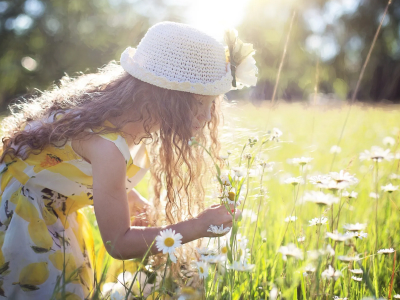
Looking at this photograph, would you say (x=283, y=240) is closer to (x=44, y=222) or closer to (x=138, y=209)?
(x=138, y=209)

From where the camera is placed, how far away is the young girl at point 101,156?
54.9 inches

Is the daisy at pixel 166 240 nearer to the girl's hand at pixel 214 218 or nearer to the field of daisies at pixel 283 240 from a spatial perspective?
the field of daisies at pixel 283 240

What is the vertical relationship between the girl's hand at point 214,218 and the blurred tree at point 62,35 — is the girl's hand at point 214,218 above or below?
below

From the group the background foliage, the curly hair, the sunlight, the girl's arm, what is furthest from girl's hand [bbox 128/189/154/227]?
the background foliage

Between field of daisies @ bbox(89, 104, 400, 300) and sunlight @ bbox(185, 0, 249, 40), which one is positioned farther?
sunlight @ bbox(185, 0, 249, 40)

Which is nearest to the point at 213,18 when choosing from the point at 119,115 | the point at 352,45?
the point at 119,115

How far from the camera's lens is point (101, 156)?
1.42m

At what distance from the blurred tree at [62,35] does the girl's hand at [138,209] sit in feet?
53.7

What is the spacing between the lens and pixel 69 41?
19156mm

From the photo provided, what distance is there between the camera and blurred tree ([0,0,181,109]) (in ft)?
58.5

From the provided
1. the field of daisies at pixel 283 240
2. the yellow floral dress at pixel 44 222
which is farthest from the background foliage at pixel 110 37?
the yellow floral dress at pixel 44 222

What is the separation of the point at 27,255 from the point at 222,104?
1204 mm

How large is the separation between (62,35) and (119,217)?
19855mm

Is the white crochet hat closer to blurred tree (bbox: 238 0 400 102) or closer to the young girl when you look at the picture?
the young girl
